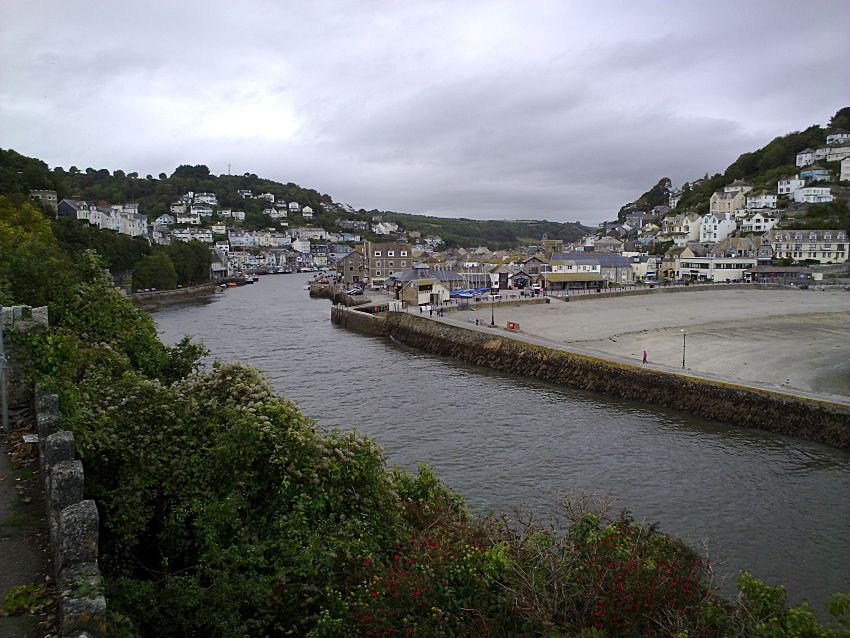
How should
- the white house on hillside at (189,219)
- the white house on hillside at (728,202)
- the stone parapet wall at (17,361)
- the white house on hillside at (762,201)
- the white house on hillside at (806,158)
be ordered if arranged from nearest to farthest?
the stone parapet wall at (17,361) → the white house on hillside at (762,201) → the white house on hillside at (728,202) → the white house on hillside at (806,158) → the white house on hillside at (189,219)

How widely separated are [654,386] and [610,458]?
24.8 feet

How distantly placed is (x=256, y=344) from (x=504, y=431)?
21.0 metres

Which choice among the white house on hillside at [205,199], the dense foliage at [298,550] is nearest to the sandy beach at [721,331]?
the dense foliage at [298,550]

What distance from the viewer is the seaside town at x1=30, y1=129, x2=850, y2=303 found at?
218 ft

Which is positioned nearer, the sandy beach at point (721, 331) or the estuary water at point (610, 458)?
the estuary water at point (610, 458)

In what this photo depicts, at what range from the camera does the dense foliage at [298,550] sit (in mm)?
6168

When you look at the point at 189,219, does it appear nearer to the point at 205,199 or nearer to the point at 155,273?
the point at 205,199

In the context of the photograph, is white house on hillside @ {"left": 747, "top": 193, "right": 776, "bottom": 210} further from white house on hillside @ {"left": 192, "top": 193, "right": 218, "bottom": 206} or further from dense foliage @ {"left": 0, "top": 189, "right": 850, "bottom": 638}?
white house on hillside @ {"left": 192, "top": 193, "right": 218, "bottom": 206}

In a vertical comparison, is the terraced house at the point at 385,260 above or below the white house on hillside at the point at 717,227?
below

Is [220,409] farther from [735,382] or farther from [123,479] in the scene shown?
[735,382]

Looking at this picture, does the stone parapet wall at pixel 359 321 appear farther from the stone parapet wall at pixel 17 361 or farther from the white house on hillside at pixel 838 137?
the white house on hillside at pixel 838 137

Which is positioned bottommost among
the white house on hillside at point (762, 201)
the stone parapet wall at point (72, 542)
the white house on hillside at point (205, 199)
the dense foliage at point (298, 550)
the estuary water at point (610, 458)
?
the estuary water at point (610, 458)

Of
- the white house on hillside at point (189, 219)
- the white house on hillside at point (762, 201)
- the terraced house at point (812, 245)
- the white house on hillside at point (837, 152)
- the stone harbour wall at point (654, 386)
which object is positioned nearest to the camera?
the stone harbour wall at point (654, 386)

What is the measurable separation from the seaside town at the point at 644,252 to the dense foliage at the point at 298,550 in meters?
43.4
